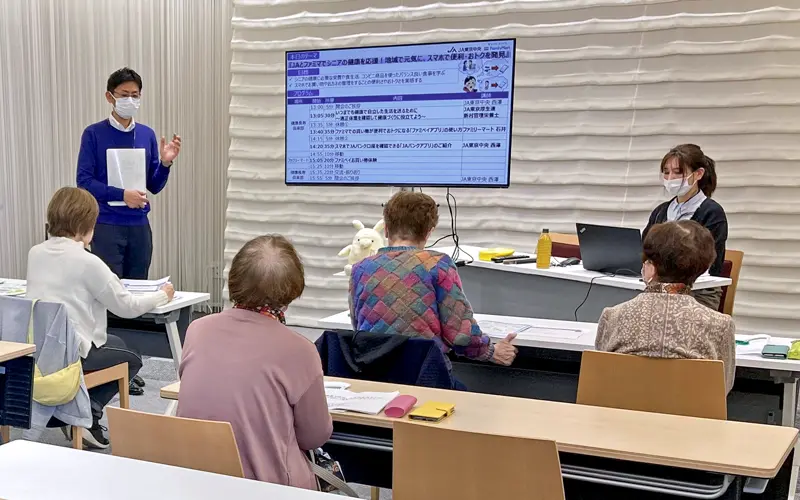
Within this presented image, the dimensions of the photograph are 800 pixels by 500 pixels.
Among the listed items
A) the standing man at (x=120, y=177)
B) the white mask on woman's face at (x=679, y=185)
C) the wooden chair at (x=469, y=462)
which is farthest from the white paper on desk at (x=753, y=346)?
the standing man at (x=120, y=177)

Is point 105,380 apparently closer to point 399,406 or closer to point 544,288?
point 399,406

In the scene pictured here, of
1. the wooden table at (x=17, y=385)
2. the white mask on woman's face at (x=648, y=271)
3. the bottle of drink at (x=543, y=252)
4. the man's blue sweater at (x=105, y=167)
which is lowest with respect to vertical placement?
the wooden table at (x=17, y=385)

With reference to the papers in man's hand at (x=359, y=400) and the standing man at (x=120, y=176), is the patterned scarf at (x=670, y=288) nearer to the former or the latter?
the papers in man's hand at (x=359, y=400)

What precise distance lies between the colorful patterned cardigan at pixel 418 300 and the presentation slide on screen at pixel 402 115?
133 cm

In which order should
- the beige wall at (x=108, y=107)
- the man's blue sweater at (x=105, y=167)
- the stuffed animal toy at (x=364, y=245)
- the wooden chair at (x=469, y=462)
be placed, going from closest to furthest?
the wooden chair at (x=469, y=462) → the stuffed animal toy at (x=364, y=245) → the man's blue sweater at (x=105, y=167) → the beige wall at (x=108, y=107)

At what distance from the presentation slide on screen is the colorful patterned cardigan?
133 cm

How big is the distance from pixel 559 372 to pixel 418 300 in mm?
845

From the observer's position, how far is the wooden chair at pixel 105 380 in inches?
123

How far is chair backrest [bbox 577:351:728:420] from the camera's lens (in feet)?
6.84

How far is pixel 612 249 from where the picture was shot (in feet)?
11.9

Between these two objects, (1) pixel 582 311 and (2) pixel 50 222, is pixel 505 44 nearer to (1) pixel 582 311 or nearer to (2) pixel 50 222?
(1) pixel 582 311

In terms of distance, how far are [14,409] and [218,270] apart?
12.4ft

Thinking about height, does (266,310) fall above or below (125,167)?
below

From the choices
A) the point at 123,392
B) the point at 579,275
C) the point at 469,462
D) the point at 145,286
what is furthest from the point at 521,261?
the point at 469,462
